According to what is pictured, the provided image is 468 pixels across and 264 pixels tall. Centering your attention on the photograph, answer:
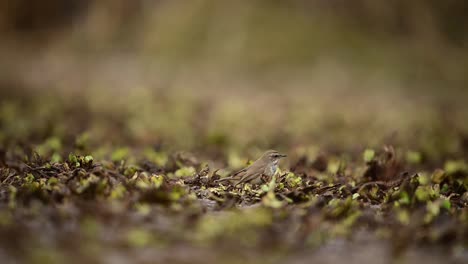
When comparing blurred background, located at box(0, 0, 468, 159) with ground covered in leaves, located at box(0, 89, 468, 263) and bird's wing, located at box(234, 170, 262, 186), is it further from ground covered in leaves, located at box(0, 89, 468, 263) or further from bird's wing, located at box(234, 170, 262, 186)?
bird's wing, located at box(234, 170, 262, 186)

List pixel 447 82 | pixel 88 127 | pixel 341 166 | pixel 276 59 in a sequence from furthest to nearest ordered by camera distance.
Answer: pixel 276 59 < pixel 447 82 < pixel 88 127 < pixel 341 166

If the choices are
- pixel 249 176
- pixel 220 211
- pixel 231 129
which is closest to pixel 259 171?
pixel 249 176

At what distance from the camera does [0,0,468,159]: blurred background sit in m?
7.97

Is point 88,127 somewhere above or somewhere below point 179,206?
below

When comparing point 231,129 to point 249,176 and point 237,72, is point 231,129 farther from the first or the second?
point 237,72

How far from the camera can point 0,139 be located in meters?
5.91

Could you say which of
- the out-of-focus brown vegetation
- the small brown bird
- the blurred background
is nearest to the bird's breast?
the small brown bird

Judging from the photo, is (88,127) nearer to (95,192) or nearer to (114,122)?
(114,122)

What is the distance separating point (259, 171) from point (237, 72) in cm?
1093

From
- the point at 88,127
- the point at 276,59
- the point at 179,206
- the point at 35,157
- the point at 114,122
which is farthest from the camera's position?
the point at 276,59

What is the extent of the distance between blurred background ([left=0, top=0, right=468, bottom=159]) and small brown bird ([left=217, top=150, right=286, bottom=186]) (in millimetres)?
2765

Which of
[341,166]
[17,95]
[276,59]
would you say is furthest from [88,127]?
[276,59]

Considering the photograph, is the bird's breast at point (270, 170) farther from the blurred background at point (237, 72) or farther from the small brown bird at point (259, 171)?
the blurred background at point (237, 72)

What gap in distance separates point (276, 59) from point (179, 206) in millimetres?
11912
